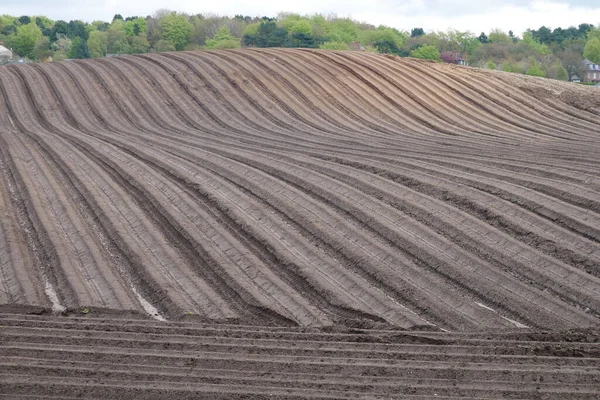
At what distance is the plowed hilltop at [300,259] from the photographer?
7.64m

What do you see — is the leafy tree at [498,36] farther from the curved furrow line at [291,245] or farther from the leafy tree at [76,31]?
the curved furrow line at [291,245]

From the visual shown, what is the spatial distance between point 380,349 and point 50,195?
921 cm

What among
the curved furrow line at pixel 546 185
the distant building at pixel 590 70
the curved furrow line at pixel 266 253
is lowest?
the distant building at pixel 590 70

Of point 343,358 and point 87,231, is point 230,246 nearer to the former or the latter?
point 87,231

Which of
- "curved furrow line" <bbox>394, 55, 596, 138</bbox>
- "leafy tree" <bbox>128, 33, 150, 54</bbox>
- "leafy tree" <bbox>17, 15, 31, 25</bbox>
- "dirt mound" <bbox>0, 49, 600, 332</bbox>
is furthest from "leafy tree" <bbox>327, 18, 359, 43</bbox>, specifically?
"dirt mound" <bbox>0, 49, 600, 332</bbox>

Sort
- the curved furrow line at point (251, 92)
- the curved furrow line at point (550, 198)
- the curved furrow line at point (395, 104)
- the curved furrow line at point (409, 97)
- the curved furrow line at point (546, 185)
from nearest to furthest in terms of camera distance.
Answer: the curved furrow line at point (550, 198)
the curved furrow line at point (546, 185)
the curved furrow line at point (395, 104)
the curved furrow line at point (251, 92)
the curved furrow line at point (409, 97)

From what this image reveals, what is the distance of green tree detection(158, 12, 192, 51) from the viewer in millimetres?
83875

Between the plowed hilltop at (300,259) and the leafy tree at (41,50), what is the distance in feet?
209

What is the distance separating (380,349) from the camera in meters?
8.34

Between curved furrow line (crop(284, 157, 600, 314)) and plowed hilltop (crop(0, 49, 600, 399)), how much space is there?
0.13 ft

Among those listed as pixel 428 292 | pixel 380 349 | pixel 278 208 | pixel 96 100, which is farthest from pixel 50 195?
pixel 96 100

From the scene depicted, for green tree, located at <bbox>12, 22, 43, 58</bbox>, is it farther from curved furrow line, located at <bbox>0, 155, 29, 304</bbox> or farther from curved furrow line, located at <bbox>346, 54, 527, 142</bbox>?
curved furrow line, located at <bbox>0, 155, 29, 304</bbox>

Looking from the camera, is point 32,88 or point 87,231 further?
point 32,88

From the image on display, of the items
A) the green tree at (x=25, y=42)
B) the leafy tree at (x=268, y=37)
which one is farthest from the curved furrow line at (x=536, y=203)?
the green tree at (x=25, y=42)
